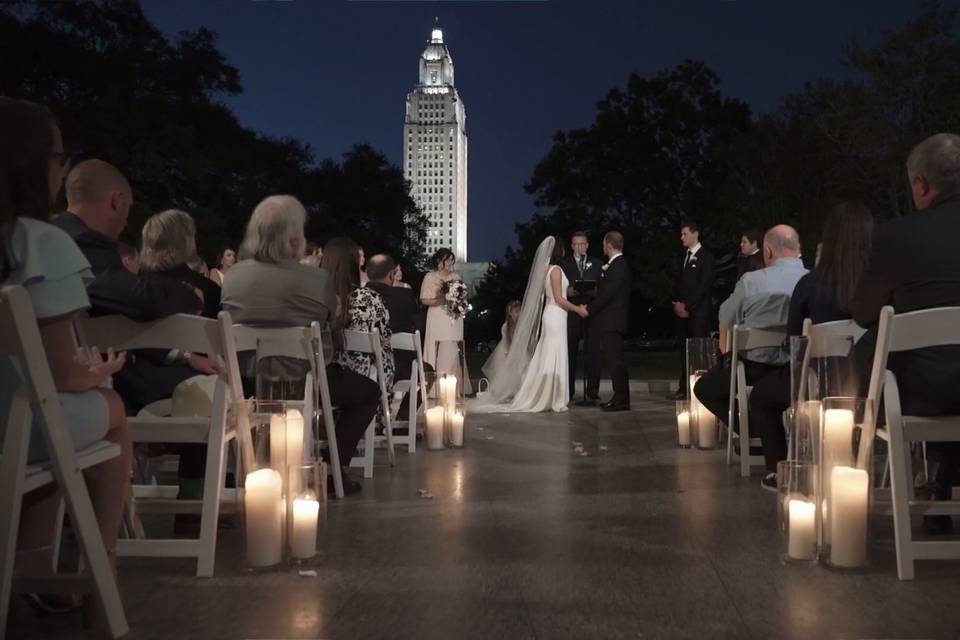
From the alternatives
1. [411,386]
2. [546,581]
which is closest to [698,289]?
[411,386]

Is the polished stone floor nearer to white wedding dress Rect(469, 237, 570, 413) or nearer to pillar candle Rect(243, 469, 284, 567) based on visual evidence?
pillar candle Rect(243, 469, 284, 567)

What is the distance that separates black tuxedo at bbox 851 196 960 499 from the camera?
12.6 ft

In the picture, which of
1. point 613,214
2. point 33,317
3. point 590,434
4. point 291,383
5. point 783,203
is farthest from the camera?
point 613,214

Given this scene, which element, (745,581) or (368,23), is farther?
(368,23)

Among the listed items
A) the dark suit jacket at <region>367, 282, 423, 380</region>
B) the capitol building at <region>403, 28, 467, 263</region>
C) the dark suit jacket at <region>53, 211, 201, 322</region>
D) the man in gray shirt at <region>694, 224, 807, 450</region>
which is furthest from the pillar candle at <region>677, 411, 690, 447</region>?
the capitol building at <region>403, 28, 467, 263</region>

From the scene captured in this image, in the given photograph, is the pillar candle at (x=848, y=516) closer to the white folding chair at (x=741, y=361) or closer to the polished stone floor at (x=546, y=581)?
the polished stone floor at (x=546, y=581)

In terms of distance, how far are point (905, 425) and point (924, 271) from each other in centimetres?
71

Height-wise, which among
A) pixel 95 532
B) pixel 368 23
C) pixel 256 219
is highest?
pixel 368 23

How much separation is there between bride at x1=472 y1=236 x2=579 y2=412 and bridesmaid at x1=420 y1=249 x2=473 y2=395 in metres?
0.51

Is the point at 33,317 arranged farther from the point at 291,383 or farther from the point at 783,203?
the point at 783,203

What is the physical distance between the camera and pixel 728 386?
648 centimetres

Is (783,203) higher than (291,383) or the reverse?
higher

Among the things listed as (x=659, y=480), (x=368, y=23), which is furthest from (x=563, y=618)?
(x=368, y=23)

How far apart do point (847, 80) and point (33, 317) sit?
23381mm
